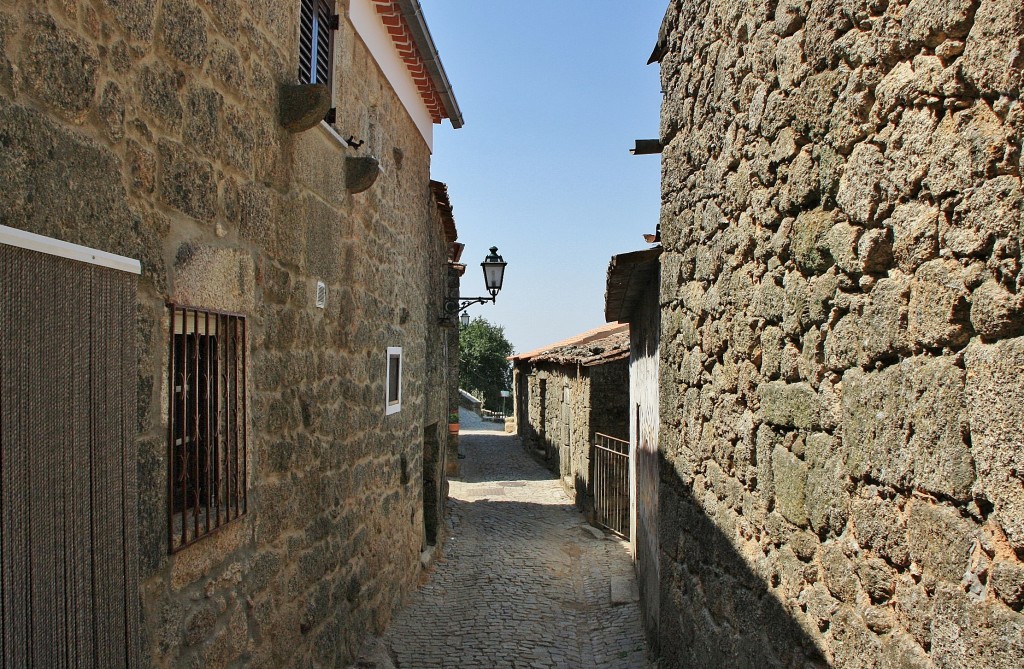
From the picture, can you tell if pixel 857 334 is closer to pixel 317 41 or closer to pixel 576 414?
pixel 317 41

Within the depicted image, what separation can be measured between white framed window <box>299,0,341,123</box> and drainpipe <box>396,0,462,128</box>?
3.27 ft

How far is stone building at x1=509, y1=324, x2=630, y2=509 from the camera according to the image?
11.4 m

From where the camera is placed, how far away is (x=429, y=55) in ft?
21.0

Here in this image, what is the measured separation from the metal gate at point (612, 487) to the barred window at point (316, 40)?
621 cm

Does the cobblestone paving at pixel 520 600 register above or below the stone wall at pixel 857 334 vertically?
below

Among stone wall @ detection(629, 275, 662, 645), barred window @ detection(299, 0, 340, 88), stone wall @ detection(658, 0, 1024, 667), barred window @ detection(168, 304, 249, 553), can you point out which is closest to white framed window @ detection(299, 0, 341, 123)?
barred window @ detection(299, 0, 340, 88)

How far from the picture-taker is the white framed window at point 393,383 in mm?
6195

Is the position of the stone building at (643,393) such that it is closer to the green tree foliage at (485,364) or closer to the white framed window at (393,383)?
the white framed window at (393,383)

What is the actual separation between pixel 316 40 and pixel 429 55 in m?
2.06

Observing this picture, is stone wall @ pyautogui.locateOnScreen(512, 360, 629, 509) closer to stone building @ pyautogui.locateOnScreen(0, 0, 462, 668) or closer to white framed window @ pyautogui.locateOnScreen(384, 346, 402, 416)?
white framed window @ pyautogui.locateOnScreen(384, 346, 402, 416)

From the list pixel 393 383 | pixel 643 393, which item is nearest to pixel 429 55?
pixel 393 383

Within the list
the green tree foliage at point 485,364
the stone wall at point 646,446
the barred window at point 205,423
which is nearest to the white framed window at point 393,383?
the stone wall at point 646,446

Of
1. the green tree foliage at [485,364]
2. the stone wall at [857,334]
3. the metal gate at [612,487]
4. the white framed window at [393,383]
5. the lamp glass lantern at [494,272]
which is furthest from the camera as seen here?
the green tree foliage at [485,364]

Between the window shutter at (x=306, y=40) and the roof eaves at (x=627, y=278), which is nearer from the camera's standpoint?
the window shutter at (x=306, y=40)
